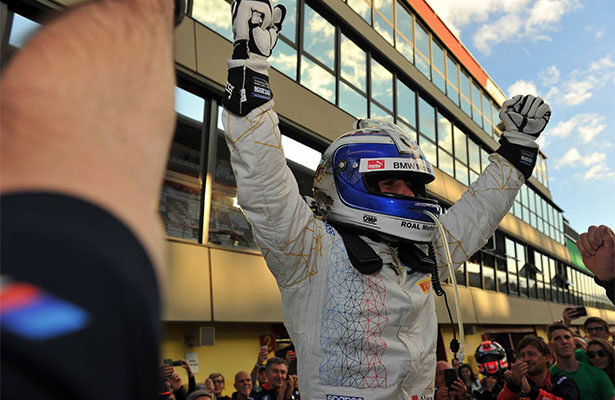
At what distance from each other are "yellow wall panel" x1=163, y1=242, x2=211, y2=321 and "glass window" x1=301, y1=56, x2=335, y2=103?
4.09m

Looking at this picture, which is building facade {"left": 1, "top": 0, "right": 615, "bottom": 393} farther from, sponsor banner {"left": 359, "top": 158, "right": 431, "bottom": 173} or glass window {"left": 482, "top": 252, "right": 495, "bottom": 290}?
sponsor banner {"left": 359, "top": 158, "right": 431, "bottom": 173}

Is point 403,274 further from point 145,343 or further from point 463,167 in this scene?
point 463,167

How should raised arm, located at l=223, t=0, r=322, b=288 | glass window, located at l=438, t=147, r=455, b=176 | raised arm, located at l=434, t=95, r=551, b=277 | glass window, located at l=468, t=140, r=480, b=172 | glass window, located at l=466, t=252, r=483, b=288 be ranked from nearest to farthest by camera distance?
raised arm, located at l=223, t=0, r=322, b=288
raised arm, located at l=434, t=95, r=551, b=277
glass window, located at l=438, t=147, r=455, b=176
glass window, located at l=466, t=252, r=483, b=288
glass window, located at l=468, t=140, r=480, b=172

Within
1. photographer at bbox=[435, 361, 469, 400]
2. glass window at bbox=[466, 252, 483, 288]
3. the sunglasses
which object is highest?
glass window at bbox=[466, 252, 483, 288]

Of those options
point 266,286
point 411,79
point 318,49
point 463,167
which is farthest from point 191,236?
point 463,167

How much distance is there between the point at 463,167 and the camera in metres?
16.1

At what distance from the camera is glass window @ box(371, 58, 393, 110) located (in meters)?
11.9

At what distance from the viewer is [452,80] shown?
1694 centimetres

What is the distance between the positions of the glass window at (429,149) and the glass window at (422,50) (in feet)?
7.58

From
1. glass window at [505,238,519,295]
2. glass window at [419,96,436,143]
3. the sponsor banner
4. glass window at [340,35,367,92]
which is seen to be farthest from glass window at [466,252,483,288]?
the sponsor banner

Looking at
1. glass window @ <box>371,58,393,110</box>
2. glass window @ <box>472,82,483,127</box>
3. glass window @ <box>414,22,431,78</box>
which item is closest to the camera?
glass window @ <box>371,58,393,110</box>

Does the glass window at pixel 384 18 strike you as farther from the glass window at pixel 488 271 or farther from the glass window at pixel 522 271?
the glass window at pixel 522 271

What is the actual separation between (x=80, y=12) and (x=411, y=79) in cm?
1396

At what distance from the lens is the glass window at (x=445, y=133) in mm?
14900
